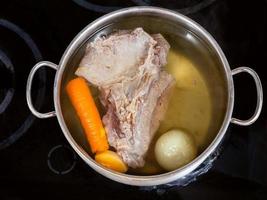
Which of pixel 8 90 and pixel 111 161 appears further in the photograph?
pixel 8 90

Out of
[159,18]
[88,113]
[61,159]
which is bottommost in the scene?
[61,159]

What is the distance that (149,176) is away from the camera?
91 centimetres

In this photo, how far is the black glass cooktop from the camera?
3.22 ft

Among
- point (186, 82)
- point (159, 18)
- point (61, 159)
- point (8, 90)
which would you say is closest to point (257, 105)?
point (186, 82)

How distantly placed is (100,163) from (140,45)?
259 millimetres

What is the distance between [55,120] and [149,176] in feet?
0.84

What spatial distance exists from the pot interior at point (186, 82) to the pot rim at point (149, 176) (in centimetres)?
2

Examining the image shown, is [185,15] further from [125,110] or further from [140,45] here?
[125,110]

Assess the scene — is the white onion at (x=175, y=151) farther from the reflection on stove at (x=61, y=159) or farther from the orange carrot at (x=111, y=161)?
the reflection on stove at (x=61, y=159)

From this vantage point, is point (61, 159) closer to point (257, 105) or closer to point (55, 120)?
point (55, 120)

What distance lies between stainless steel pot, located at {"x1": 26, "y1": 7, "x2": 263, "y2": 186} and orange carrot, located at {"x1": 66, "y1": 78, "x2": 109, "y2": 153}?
4cm

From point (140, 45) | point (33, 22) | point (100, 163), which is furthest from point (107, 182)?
point (33, 22)

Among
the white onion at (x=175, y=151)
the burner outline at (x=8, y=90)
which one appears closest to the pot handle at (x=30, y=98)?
the burner outline at (x=8, y=90)

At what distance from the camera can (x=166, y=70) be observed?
104cm
